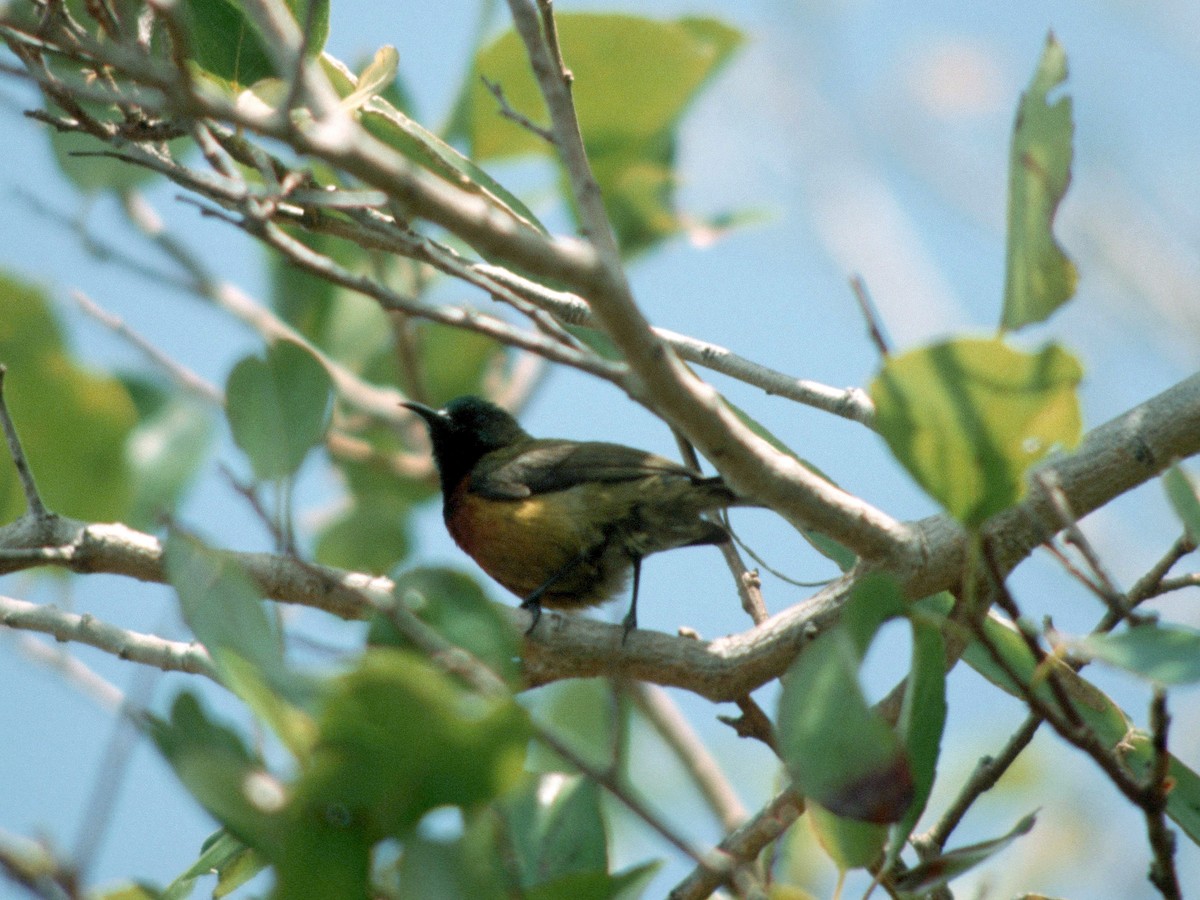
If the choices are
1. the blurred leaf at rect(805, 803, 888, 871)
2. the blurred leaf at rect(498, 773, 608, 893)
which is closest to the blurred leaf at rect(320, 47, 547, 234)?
the blurred leaf at rect(498, 773, 608, 893)

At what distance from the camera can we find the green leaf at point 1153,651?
1658 mm

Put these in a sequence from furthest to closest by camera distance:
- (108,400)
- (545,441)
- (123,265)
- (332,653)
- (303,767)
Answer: (545,441) → (108,400) → (123,265) → (332,653) → (303,767)

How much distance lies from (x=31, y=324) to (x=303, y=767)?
203 cm

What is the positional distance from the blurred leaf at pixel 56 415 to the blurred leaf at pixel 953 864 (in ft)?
7.04

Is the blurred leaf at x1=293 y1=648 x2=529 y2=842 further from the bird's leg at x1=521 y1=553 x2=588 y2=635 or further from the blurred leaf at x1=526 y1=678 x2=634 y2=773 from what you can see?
the bird's leg at x1=521 y1=553 x2=588 y2=635

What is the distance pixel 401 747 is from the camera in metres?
1.40

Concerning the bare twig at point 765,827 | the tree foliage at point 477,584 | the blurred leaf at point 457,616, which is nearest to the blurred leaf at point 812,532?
the tree foliage at point 477,584

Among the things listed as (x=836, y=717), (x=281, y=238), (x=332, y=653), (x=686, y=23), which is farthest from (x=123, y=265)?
(x=686, y=23)

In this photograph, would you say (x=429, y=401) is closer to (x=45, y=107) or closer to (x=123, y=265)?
(x=45, y=107)

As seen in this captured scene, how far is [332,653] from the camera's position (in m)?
1.88

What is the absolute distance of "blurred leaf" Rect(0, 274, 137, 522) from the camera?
3.05 meters

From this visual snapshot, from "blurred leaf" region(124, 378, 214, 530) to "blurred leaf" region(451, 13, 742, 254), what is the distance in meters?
1.64

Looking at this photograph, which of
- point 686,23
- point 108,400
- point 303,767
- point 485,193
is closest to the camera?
point 303,767

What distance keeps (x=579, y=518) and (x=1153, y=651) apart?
3.08 metres
